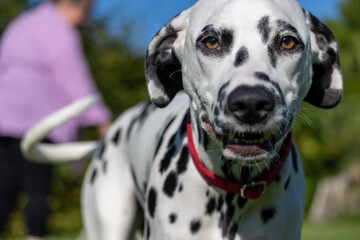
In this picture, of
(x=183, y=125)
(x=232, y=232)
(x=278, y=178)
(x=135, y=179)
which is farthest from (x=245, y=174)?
(x=135, y=179)

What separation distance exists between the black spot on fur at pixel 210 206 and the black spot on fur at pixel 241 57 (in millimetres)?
713

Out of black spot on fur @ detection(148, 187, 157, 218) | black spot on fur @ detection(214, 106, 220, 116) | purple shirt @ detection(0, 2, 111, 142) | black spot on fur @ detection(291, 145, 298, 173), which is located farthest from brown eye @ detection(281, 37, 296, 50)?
purple shirt @ detection(0, 2, 111, 142)

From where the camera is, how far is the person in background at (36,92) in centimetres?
558

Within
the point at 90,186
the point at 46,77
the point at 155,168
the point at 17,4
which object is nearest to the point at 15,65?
the point at 46,77

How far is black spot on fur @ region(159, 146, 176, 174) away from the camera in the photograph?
3.25 metres

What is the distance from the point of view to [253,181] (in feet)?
9.84

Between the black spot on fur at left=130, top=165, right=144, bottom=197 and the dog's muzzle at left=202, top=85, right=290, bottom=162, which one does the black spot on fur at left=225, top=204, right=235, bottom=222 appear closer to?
the dog's muzzle at left=202, top=85, right=290, bottom=162

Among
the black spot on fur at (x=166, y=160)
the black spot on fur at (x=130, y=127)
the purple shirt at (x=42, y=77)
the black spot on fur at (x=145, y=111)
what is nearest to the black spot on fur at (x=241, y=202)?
the black spot on fur at (x=166, y=160)

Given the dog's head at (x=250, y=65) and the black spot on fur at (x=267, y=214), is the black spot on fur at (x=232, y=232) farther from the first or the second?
the dog's head at (x=250, y=65)

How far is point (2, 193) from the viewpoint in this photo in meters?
5.73

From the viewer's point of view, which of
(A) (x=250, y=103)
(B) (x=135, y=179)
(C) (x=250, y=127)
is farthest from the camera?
(B) (x=135, y=179)

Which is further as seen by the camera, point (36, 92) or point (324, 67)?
point (36, 92)

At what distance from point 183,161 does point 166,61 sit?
1.70ft

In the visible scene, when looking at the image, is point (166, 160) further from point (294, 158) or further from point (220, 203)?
point (294, 158)
